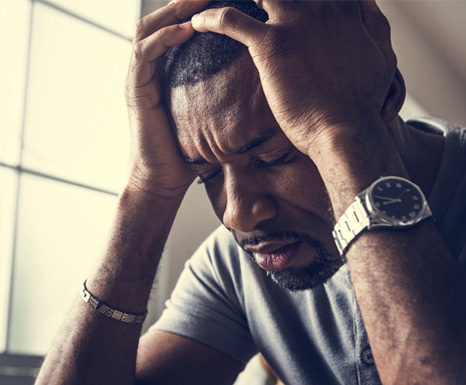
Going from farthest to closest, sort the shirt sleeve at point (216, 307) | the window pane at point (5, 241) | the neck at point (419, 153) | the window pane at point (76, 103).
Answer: the window pane at point (76, 103)
the window pane at point (5, 241)
the shirt sleeve at point (216, 307)
the neck at point (419, 153)

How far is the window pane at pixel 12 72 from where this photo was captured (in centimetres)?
185

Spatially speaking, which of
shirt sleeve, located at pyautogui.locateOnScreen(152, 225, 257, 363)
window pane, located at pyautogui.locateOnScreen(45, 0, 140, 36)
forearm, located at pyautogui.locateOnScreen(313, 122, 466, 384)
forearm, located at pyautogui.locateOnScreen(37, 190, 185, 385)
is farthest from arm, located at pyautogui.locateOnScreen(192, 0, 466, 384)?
window pane, located at pyautogui.locateOnScreen(45, 0, 140, 36)

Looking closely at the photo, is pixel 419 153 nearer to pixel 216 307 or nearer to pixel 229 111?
pixel 229 111

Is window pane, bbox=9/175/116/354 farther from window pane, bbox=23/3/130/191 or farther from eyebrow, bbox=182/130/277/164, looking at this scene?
eyebrow, bbox=182/130/277/164

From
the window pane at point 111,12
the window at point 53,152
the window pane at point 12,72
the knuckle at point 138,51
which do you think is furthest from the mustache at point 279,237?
the window pane at point 111,12

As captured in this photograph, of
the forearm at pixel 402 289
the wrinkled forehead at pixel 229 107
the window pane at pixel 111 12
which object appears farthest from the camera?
the window pane at pixel 111 12

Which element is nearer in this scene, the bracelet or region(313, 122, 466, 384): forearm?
region(313, 122, 466, 384): forearm

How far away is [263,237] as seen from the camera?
3.79ft

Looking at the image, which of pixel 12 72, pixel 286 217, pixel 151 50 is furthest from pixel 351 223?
pixel 12 72

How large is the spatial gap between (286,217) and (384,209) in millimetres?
231

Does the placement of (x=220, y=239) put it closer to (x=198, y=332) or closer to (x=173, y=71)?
(x=198, y=332)

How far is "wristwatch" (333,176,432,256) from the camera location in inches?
37.1

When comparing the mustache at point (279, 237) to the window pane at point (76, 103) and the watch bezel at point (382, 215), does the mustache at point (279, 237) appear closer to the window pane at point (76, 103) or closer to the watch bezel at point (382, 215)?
the watch bezel at point (382, 215)

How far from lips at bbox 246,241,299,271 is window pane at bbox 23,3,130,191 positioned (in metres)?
0.89
